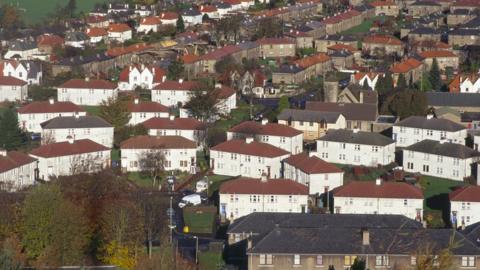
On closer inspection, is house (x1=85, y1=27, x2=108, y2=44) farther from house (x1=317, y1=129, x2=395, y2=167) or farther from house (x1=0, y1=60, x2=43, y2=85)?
house (x1=317, y1=129, x2=395, y2=167)

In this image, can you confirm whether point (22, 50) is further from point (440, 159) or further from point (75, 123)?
point (440, 159)

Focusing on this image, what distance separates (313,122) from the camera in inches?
1278

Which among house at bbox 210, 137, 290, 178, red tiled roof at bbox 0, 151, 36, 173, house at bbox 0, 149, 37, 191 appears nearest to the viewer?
house at bbox 0, 149, 37, 191

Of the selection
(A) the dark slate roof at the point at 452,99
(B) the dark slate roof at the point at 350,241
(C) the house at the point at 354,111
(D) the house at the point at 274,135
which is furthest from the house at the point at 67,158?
(A) the dark slate roof at the point at 452,99

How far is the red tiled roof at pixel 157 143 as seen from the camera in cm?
2975

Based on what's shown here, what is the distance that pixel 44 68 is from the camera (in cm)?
4278

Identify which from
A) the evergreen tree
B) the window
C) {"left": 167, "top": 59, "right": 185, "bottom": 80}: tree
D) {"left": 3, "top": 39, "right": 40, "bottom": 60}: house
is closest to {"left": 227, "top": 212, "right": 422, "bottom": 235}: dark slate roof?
the window

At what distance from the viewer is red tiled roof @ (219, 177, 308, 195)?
25766 mm

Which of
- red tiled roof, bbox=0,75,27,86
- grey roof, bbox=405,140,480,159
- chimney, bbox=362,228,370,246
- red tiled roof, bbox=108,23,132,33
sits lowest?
red tiled roof, bbox=108,23,132,33

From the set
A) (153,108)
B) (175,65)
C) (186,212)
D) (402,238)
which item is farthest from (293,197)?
(175,65)

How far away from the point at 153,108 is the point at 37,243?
41.1ft

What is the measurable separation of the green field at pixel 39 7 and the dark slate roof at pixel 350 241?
120ft

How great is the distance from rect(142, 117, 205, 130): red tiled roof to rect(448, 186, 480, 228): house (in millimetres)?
8566

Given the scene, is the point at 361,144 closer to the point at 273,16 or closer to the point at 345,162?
the point at 345,162
